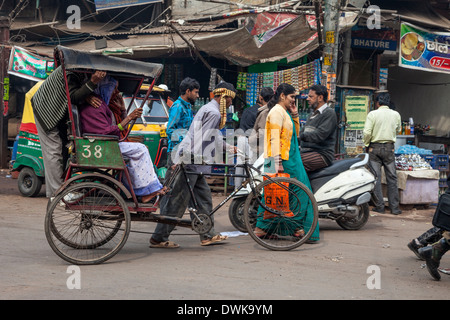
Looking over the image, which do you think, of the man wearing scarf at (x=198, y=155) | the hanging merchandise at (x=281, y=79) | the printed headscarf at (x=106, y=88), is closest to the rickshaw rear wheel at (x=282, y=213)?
the man wearing scarf at (x=198, y=155)

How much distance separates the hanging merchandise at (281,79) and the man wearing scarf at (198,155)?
556 cm

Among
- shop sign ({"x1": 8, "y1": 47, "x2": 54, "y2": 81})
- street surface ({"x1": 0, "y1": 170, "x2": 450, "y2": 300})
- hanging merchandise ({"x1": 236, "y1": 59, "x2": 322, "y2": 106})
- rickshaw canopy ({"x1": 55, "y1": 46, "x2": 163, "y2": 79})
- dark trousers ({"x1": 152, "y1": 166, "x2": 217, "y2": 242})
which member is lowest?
street surface ({"x1": 0, "y1": 170, "x2": 450, "y2": 300})

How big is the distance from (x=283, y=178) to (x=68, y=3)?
13639 mm

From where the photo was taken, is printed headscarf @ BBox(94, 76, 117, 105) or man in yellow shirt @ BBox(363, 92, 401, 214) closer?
printed headscarf @ BBox(94, 76, 117, 105)

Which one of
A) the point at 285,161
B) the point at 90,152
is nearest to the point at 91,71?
the point at 90,152

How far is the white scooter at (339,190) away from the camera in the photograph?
7.66 metres

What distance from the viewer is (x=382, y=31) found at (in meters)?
13.8

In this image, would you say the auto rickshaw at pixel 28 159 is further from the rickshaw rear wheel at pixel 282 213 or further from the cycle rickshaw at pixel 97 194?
the rickshaw rear wheel at pixel 282 213

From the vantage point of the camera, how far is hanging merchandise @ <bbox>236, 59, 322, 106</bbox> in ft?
39.1

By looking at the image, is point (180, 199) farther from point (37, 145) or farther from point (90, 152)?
point (37, 145)

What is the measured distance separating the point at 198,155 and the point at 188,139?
0.22 meters

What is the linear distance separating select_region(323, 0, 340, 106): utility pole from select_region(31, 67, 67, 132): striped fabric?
540cm

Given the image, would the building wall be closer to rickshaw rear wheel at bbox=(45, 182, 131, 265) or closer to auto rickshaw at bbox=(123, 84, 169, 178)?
auto rickshaw at bbox=(123, 84, 169, 178)

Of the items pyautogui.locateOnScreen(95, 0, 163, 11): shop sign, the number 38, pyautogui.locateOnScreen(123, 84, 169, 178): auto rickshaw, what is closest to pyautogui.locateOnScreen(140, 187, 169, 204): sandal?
the number 38
